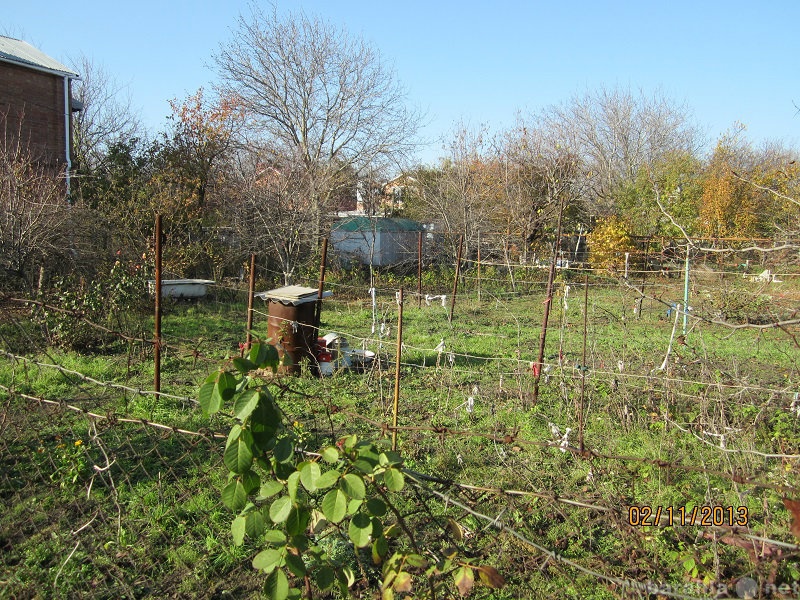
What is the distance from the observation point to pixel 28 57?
53.9 ft

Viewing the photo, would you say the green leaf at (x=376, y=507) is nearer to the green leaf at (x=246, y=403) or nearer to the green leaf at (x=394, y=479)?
the green leaf at (x=394, y=479)

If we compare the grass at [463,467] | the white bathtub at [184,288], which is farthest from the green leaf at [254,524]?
the white bathtub at [184,288]

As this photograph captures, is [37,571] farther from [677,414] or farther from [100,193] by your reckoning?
[100,193]

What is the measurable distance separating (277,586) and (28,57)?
19300mm

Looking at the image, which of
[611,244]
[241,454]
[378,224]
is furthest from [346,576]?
[378,224]

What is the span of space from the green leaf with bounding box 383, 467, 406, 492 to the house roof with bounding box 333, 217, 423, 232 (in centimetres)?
1421

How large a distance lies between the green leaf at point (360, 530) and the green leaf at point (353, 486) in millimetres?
106

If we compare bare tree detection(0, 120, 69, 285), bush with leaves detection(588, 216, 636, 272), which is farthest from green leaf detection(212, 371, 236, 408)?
bush with leaves detection(588, 216, 636, 272)

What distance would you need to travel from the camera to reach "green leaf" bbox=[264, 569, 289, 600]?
1.61 m

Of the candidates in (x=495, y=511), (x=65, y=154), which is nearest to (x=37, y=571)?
(x=495, y=511)

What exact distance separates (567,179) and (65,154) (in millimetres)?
14014

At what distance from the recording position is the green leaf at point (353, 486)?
61.8 inches

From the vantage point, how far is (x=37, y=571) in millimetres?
2721

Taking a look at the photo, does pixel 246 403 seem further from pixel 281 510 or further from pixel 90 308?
pixel 90 308
